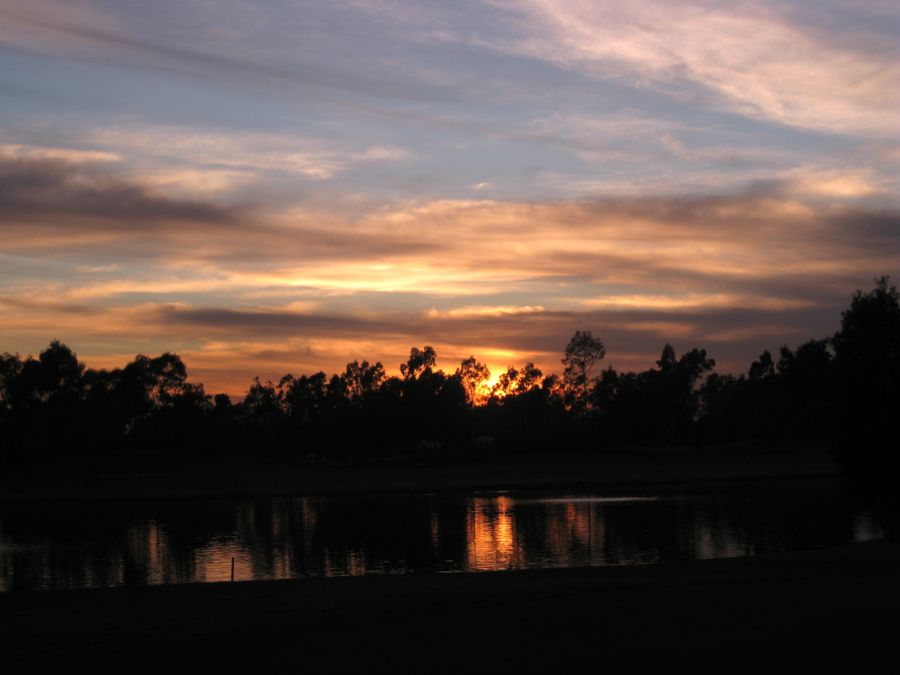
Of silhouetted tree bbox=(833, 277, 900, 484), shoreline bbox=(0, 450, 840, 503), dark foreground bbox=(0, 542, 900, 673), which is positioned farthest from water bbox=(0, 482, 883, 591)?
shoreline bbox=(0, 450, 840, 503)

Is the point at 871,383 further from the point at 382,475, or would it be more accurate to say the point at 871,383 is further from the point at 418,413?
the point at 418,413

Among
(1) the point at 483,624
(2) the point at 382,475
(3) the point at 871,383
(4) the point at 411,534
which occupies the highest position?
(3) the point at 871,383

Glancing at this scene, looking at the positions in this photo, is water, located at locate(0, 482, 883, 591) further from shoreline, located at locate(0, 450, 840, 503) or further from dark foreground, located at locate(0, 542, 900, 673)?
shoreline, located at locate(0, 450, 840, 503)

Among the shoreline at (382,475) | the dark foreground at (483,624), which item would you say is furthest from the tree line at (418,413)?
the dark foreground at (483,624)

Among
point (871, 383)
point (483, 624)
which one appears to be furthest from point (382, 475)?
point (483, 624)

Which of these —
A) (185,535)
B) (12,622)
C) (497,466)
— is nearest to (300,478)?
(497,466)

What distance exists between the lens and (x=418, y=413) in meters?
155

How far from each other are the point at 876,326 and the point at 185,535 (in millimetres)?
36377

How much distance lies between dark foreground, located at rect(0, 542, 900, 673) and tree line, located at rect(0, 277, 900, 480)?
10057 centimetres

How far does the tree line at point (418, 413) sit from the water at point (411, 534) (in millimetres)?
59238

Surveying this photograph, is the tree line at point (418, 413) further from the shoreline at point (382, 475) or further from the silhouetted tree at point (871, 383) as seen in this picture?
the silhouetted tree at point (871, 383)

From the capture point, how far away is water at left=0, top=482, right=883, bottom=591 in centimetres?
3919

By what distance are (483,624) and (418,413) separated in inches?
5319

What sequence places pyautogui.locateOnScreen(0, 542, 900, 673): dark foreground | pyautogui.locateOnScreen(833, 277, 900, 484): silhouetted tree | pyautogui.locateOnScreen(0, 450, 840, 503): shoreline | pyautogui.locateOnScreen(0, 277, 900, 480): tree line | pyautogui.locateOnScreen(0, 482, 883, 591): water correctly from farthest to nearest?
pyautogui.locateOnScreen(0, 277, 900, 480): tree line
pyautogui.locateOnScreen(0, 450, 840, 503): shoreline
pyautogui.locateOnScreen(0, 482, 883, 591): water
pyautogui.locateOnScreen(833, 277, 900, 484): silhouetted tree
pyautogui.locateOnScreen(0, 542, 900, 673): dark foreground
